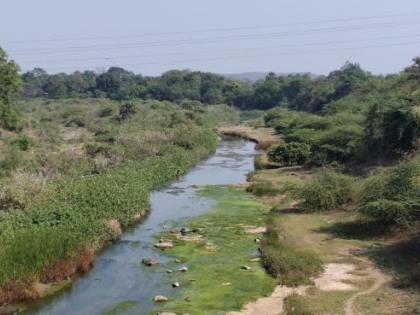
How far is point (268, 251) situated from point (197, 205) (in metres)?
13.6

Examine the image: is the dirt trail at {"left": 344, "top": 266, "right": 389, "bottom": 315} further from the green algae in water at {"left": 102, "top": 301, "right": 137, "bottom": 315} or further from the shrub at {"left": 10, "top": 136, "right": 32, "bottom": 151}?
the shrub at {"left": 10, "top": 136, "right": 32, "bottom": 151}

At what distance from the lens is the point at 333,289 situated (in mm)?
22312

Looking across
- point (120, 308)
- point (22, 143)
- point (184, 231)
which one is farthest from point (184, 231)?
point (22, 143)

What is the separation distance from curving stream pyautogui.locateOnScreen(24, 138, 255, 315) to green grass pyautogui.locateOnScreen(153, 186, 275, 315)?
1.02 metres

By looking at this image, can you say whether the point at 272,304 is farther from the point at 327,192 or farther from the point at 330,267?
the point at 327,192

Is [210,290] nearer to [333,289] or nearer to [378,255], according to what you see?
[333,289]

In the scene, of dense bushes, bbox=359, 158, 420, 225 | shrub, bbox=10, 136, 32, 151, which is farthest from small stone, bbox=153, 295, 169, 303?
shrub, bbox=10, 136, 32, 151

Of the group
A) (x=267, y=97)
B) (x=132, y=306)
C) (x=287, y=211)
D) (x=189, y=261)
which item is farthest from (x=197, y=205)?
(x=267, y=97)

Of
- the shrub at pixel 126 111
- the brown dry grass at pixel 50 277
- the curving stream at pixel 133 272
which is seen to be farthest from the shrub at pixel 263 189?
the shrub at pixel 126 111

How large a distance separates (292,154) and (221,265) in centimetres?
2872

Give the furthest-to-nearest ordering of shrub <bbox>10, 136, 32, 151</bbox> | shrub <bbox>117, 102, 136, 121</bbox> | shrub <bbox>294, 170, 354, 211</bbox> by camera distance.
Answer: shrub <bbox>117, 102, 136, 121</bbox>, shrub <bbox>10, 136, 32, 151</bbox>, shrub <bbox>294, 170, 354, 211</bbox>

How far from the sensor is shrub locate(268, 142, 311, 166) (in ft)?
175

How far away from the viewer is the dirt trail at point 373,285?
20.1m

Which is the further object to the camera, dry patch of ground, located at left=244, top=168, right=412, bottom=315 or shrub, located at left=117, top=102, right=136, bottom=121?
shrub, located at left=117, top=102, right=136, bottom=121
